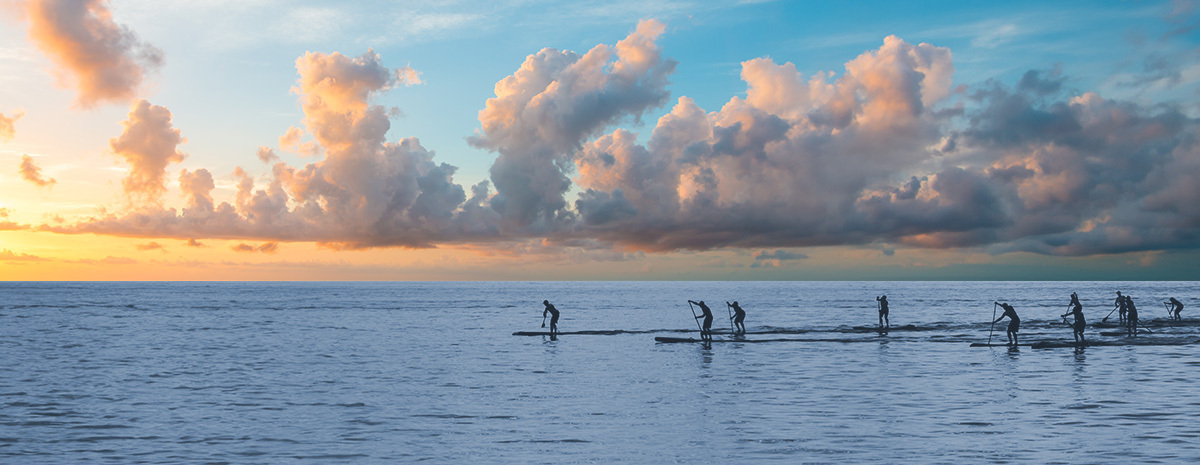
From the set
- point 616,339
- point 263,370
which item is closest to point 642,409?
point 263,370

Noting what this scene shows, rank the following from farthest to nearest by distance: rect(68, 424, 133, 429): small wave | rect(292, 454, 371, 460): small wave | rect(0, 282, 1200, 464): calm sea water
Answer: rect(68, 424, 133, 429): small wave
rect(0, 282, 1200, 464): calm sea water
rect(292, 454, 371, 460): small wave

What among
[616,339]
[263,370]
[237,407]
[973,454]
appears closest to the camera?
[973,454]

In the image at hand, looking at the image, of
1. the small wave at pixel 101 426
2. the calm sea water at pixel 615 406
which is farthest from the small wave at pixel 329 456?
the small wave at pixel 101 426

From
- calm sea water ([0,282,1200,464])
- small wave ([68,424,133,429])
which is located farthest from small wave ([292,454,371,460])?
small wave ([68,424,133,429])

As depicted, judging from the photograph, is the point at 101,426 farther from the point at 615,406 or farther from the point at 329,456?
the point at 615,406

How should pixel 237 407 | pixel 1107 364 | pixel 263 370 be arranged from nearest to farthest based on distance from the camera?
pixel 237 407 → pixel 1107 364 → pixel 263 370

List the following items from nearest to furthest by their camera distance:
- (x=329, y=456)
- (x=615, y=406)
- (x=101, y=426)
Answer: (x=329, y=456) < (x=101, y=426) < (x=615, y=406)

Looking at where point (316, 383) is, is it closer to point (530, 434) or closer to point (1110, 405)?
point (530, 434)

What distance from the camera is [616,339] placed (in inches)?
2169

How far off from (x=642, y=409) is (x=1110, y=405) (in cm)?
1386

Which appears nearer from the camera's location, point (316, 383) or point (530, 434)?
point (530, 434)

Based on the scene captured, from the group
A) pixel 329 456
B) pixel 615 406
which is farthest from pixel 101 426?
pixel 615 406

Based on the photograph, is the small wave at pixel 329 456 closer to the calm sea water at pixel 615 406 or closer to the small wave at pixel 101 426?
the calm sea water at pixel 615 406

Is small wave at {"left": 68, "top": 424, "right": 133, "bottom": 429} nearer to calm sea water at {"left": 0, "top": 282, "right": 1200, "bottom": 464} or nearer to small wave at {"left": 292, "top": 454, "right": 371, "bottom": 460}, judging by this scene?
calm sea water at {"left": 0, "top": 282, "right": 1200, "bottom": 464}
